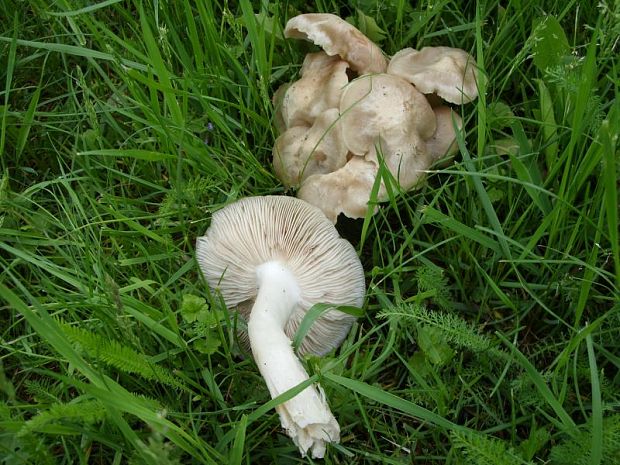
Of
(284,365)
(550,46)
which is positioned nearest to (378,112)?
(550,46)

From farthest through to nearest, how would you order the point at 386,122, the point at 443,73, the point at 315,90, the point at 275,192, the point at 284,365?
the point at 275,192 → the point at 315,90 → the point at 443,73 → the point at 386,122 → the point at 284,365

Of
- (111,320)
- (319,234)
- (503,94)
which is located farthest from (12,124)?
(503,94)

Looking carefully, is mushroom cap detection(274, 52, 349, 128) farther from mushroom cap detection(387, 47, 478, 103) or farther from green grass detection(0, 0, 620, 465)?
mushroom cap detection(387, 47, 478, 103)

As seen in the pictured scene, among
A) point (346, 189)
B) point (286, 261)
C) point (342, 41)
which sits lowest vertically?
point (286, 261)

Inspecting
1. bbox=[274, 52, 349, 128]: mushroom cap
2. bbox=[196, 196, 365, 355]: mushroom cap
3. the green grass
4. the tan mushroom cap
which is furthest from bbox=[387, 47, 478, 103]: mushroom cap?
bbox=[196, 196, 365, 355]: mushroom cap

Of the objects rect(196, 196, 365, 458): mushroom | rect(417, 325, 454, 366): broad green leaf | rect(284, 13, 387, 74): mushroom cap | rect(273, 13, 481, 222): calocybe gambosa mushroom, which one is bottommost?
rect(417, 325, 454, 366): broad green leaf

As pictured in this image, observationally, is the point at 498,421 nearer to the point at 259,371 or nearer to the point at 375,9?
the point at 259,371

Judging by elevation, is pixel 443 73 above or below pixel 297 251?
above

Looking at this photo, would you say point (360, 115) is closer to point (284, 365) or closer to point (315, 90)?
point (315, 90)
